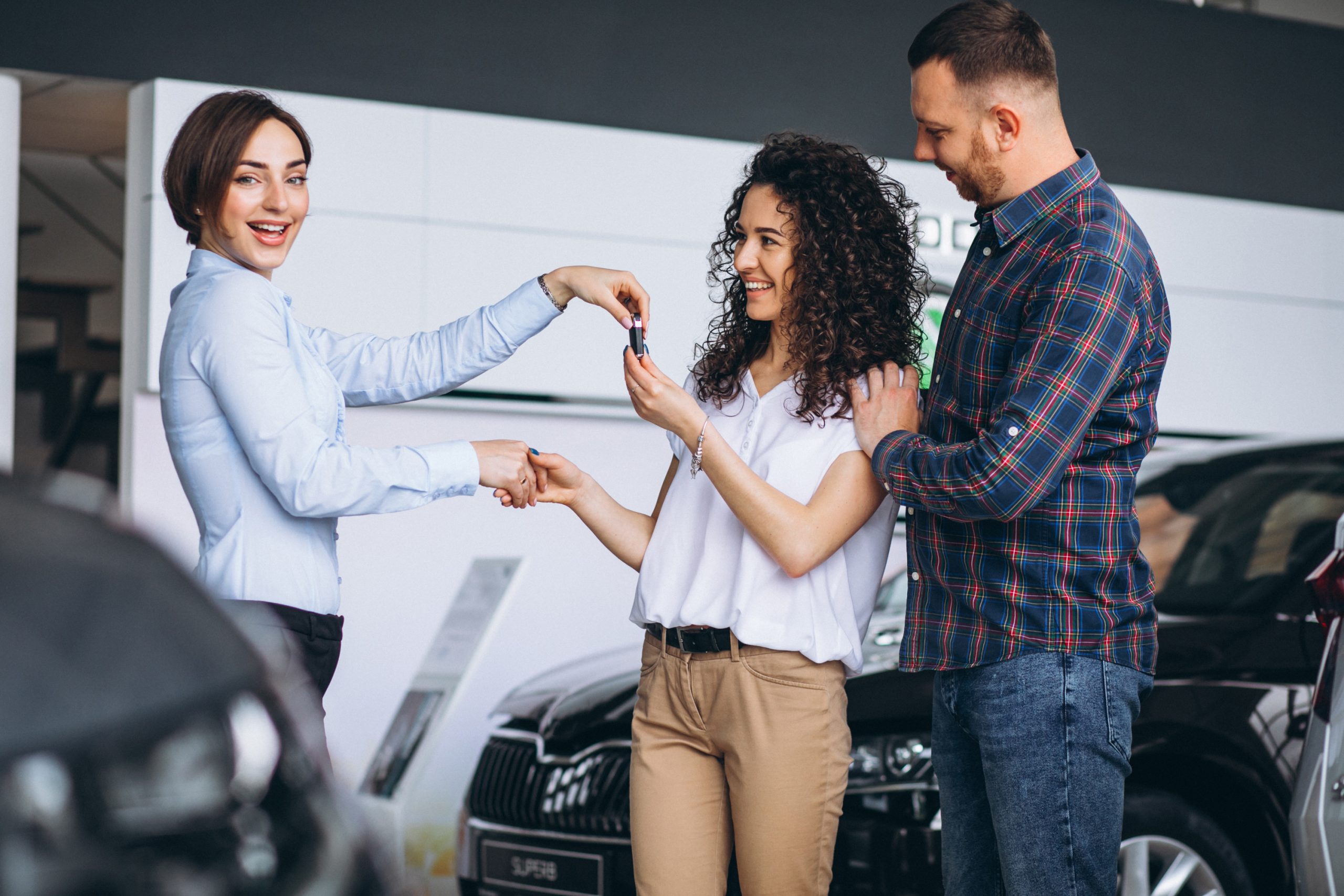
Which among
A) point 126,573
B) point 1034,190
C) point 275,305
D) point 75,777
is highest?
point 1034,190

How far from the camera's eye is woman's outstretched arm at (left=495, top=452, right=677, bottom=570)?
2.55 meters

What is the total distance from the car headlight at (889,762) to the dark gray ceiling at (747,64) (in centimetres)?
319

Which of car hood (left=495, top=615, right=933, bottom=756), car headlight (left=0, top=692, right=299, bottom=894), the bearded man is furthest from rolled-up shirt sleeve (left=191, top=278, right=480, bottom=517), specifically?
car headlight (left=0, top=692, right=299, bottom=894)

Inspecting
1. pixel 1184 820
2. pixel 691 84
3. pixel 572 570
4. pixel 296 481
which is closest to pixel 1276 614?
pixel 1184 820

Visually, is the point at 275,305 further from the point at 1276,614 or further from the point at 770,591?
→ the point at 1276,614

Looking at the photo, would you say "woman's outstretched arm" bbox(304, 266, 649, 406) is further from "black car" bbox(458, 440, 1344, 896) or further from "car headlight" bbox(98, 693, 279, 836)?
"car headlight" bbox(98, 693, 279, 836)

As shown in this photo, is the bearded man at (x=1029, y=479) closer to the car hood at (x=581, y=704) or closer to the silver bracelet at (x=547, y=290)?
the silver bracelet at (x=547, y=290)

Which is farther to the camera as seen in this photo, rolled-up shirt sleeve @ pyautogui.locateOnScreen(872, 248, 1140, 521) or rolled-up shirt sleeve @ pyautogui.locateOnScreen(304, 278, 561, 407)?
rolled-up shirt sleeve @ pyautogui.locateOnScreen(304, 278, 561, 407)

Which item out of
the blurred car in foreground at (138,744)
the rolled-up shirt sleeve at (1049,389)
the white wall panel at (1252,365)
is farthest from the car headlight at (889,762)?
the white wall panel at (1252,365)

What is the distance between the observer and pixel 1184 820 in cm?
317

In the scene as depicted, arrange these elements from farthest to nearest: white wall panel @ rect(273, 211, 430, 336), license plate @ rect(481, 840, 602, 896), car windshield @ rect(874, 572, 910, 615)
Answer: white wall panel @ rect(273, 211, 430, 336) < car windshield @ rect(874, 572, 910, 615) < license plate @ rect(481, 840, 602, 896)

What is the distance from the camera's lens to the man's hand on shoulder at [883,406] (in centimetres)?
228

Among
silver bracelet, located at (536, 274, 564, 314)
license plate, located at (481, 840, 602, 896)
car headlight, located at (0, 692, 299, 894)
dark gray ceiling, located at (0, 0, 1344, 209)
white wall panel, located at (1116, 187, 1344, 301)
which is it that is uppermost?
dark gray ceiling, located at (0, 0, 1344, 209)

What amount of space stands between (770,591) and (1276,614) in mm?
1708
